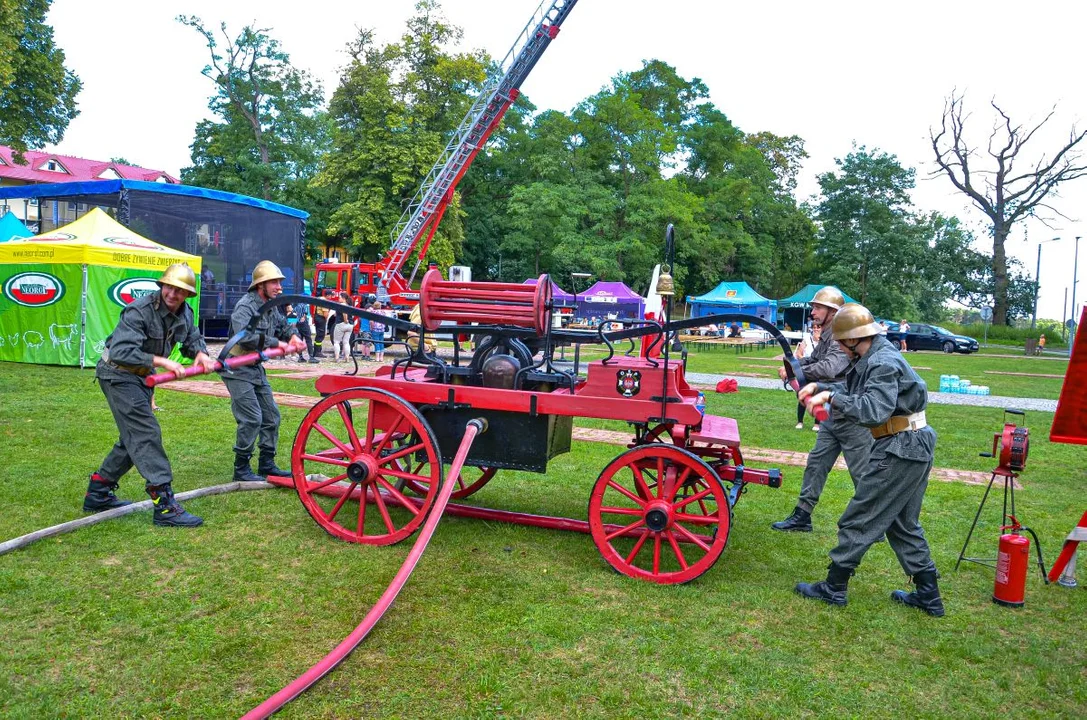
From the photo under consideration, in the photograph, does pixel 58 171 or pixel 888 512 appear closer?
pixel 888 512

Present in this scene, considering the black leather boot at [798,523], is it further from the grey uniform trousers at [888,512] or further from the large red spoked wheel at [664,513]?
the grey uniform trousers at [888,512]

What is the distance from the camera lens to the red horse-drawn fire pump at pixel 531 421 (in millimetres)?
4438

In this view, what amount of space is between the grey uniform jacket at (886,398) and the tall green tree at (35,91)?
1051 inches

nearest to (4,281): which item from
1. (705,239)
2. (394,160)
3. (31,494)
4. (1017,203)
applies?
(31,494)

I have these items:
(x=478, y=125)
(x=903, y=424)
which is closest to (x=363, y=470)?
(x=903, y=424)

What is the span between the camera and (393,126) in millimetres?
36312

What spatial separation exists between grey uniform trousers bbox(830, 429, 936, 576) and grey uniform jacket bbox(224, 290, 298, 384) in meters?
4.14

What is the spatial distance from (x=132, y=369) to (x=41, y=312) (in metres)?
10.1

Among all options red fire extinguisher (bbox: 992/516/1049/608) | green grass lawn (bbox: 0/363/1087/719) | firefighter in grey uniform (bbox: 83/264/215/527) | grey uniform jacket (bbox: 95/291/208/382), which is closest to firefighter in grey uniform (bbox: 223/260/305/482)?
green grass lawn (bbox: 0/363/1087/719)

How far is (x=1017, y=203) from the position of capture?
4353 centimetres

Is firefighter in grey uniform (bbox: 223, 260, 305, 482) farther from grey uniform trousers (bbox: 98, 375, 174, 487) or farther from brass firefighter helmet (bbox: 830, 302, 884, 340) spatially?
brass firefighter helmet (bbox: 830, 302, 884, 340)

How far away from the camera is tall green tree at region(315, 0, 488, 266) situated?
36.0m

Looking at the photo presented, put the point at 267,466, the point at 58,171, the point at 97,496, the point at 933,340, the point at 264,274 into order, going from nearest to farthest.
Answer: the point at 97,496 → the point at 264,274 → the point at 267,466 → the point at 933,340 → the point at 58,171

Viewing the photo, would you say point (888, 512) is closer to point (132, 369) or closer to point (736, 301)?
point (132, 369)
